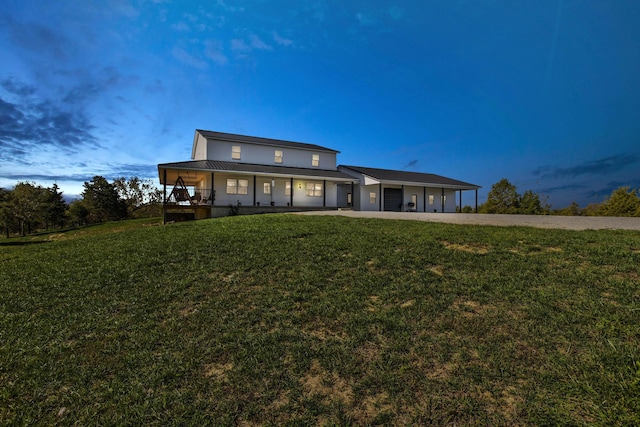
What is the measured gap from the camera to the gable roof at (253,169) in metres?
19.2

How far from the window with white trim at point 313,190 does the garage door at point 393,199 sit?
21.3 ft

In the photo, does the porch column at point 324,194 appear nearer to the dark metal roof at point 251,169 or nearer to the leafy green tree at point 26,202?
the dark metal roof at point 251,169

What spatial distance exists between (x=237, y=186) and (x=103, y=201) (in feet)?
99.1

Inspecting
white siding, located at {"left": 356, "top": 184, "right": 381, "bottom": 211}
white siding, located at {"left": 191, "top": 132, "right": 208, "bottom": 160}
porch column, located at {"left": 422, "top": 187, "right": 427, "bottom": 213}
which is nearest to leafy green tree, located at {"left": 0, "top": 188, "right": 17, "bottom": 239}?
white siding, located at {"left": 191, "top": 132, "right": 208, "bottom": 160}

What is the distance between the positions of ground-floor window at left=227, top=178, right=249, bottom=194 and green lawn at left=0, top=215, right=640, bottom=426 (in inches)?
597

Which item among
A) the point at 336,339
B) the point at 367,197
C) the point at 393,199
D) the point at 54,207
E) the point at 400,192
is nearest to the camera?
the point at 336,339

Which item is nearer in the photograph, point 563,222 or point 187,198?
point 563,222

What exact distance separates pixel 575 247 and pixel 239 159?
21427 mm

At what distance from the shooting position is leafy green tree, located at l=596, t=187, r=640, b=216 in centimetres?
2397

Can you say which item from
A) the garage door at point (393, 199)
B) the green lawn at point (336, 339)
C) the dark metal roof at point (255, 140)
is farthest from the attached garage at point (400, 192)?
the green lawn at point (336, 339)

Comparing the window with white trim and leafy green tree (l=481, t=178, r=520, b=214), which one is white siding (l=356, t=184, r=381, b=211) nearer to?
the window with white trim

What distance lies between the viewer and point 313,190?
2536cm

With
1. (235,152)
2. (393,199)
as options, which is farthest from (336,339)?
(393,199)

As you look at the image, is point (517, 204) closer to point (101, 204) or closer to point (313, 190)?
point (313, 190)
